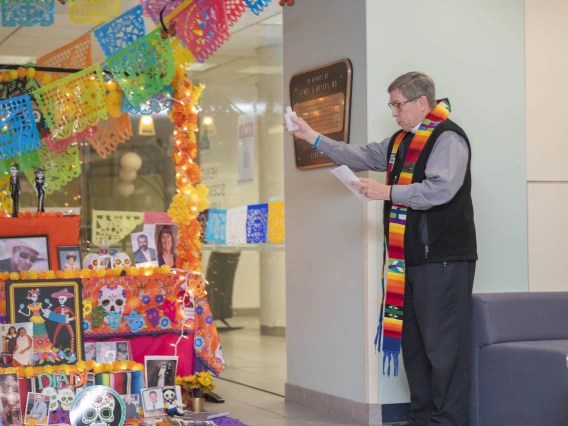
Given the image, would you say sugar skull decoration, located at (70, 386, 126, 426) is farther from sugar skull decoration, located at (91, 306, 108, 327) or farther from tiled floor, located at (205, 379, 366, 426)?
tiled floor, located at (205, 379, 366, 426)

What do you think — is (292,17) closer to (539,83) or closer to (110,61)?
(110,61)

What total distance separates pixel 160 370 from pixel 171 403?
Result: 0.21 m

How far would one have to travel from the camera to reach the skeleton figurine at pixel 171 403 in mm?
4887

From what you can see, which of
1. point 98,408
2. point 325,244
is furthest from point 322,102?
point 98,408

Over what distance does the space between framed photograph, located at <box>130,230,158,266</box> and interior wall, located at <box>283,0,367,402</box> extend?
2.85 feet

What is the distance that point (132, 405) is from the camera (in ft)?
15.3

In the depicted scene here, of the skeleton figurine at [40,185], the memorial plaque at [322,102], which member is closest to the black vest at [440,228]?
the memorial plaque at [322,102]

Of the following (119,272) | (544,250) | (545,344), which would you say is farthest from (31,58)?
(545,344)

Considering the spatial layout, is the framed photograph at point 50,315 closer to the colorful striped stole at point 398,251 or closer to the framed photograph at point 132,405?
the framed photograph at point 132,405

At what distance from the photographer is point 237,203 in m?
7.33

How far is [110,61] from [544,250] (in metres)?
2.89

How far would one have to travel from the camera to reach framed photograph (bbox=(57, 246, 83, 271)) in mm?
5078

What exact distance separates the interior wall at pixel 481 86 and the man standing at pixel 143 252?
5.38ft

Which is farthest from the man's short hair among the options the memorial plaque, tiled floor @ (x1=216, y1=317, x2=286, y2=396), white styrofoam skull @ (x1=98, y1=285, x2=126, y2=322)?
tiled floor @ (x1=216, y1=317, x2=286, y2=396)
